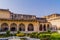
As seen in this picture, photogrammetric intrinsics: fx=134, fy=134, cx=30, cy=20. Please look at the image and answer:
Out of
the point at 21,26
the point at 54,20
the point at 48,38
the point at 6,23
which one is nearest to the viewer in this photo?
the point at 48,38

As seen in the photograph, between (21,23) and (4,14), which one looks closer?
(21,23)

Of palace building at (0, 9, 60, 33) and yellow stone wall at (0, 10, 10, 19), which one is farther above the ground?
yellow stone wall at (0, 10, 10, 19)

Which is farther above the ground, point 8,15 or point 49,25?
point 8,15

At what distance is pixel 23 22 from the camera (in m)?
34.9

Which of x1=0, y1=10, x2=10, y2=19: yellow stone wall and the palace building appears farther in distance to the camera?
x1=0, y1=10, x2=10, y2=19: yellow stone wall

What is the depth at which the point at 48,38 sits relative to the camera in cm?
1855

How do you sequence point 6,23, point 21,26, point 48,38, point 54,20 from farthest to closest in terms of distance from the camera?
point 54,20
point 21,26
point 6,23
point 48,38

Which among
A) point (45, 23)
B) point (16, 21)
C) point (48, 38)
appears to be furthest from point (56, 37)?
point (45, 23)

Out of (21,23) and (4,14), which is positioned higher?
(4,14)

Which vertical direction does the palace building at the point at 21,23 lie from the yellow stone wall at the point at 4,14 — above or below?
below

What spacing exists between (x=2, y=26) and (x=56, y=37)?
63.2 ft

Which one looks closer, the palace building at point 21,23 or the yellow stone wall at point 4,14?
the palace building at point 21,23

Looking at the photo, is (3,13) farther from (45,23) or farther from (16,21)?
(45,23)

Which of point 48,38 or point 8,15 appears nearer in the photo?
point 48,38
